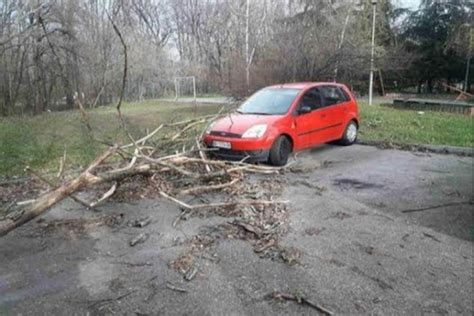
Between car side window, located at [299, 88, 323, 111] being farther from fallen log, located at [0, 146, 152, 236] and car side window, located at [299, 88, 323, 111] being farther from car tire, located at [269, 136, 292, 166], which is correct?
fallen log, located at [0, 146, 152, 236]

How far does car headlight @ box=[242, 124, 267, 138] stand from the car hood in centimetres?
8

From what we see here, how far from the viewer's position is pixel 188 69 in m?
35.0

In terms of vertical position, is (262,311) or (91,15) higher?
(91,15)

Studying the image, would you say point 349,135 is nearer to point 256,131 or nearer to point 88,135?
point 256,131

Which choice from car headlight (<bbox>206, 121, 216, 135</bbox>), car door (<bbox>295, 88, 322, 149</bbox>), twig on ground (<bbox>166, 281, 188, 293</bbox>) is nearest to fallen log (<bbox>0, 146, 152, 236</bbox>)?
twig on ground (<bbox>166, 281, 188, 293</bbox>)

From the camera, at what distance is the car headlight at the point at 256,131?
759cm

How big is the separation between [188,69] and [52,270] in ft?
106

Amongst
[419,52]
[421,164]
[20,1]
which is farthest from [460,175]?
[419,52]

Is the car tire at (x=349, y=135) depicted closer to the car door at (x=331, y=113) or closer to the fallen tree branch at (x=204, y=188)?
the car door at (x=331, y=113)

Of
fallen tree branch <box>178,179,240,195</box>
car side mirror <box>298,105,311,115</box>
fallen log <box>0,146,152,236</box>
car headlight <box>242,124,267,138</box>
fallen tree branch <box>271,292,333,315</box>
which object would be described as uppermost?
car side mirror <box>298,105,311,115</box>

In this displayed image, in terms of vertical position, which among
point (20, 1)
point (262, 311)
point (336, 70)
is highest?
point (20, 1)

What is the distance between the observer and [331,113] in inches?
365

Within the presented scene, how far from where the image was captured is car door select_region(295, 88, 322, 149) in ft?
27.6

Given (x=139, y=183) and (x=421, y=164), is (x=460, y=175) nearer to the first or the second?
(x=421, y=164)
